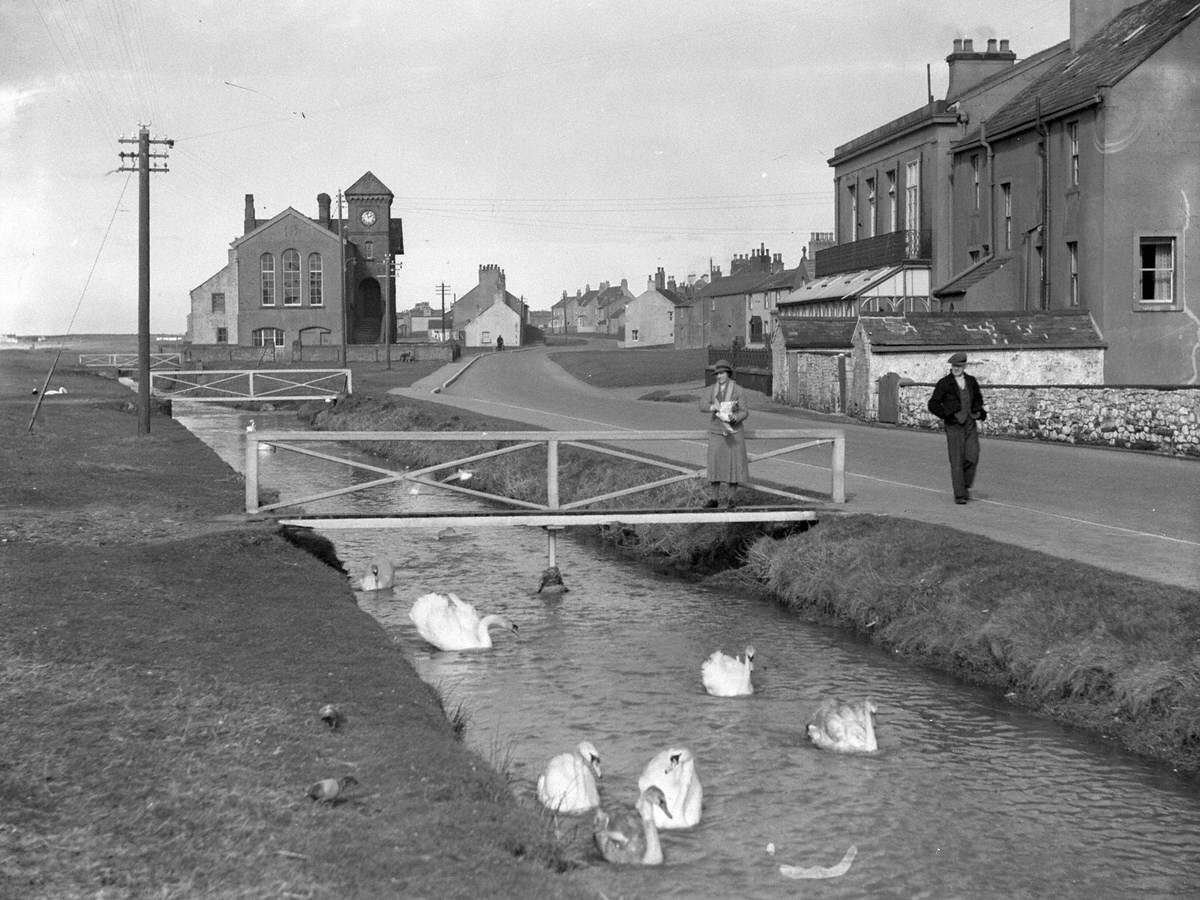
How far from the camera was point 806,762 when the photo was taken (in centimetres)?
964

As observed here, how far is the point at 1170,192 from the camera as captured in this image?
34844mm

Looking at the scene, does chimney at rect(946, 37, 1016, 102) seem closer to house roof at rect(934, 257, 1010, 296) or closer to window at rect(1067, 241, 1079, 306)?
house roof at rect(934, 257, 1010, 296)

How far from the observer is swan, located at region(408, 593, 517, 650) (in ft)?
42.6

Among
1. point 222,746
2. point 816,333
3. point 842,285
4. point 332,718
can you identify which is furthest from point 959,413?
point 842,285

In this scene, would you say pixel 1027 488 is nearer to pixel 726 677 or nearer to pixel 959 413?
pixel 959 413

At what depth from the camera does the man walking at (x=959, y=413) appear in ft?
55.4

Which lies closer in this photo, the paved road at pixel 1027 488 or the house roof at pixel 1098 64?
the paved road at pixel 1027 488

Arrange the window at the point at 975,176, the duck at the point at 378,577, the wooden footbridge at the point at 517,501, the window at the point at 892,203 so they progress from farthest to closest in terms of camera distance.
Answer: the window at the point at 892,203 → the window at the point at 975,176 → the duck at the point at 378,577 → the wooden footbridge at the point at 517,501

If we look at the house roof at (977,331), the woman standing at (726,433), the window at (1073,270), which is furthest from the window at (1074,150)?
the woman standing at (726,433)

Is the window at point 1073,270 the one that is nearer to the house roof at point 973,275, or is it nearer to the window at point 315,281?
the house roof at point 973,275

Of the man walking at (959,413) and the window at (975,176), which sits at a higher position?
the window at (975,176)

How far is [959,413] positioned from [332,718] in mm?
10513

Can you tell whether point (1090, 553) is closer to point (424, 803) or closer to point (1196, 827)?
point (1196, 827)

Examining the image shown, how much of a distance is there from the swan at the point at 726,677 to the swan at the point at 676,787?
2.99 m
